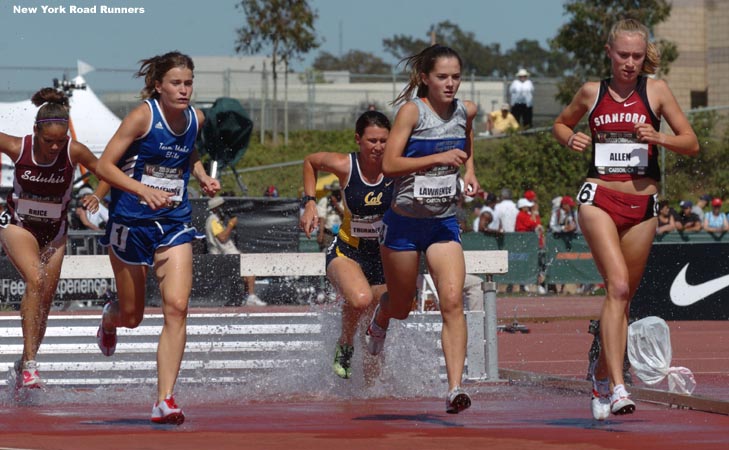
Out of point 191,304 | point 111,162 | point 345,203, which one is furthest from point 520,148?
point 111,162

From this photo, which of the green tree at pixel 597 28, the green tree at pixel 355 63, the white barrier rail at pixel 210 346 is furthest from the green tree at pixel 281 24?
the green tree at pixel 355 63

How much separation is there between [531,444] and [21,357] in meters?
4.86

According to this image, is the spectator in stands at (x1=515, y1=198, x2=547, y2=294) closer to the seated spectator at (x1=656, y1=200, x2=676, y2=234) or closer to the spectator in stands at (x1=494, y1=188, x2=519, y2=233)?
the spectator in stands at (x1=494, y1=188, x2=519, y2=233)

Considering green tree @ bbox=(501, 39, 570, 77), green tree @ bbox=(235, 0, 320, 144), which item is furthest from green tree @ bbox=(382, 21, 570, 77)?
green tree @ bbox=(235, 0, 320, 144)

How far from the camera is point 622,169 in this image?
25.0ft

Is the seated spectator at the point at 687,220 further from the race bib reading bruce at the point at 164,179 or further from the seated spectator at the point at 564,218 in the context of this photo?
the race bib reading bruce at the point at 164,179

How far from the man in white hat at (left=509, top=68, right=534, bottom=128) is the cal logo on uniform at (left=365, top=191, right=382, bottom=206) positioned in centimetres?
2470

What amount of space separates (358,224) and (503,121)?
25132 millimetres

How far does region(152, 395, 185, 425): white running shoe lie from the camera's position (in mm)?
7242

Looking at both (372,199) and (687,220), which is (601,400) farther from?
(687,220)

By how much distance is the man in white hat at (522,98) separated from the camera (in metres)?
34.1

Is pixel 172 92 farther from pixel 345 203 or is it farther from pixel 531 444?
pixel 531 444

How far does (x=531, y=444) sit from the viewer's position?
21.6ft

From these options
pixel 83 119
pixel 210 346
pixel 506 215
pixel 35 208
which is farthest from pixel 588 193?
pixel 83 119
